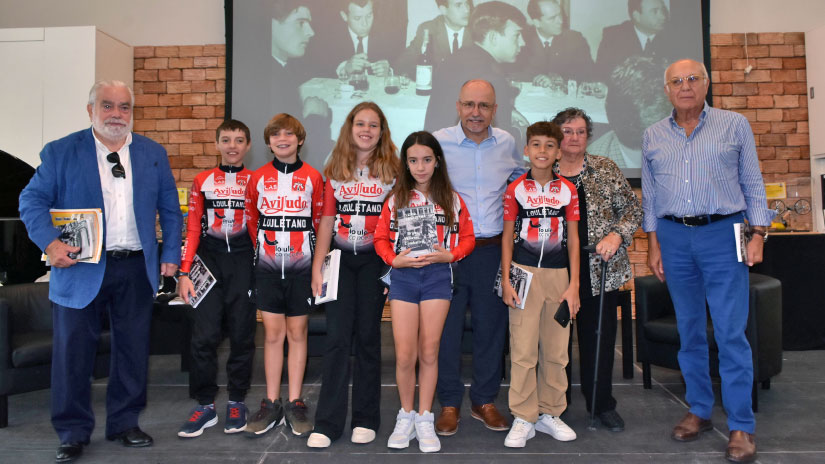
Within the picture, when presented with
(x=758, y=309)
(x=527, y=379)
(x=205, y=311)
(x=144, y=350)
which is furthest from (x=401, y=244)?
(x=758, y=309)

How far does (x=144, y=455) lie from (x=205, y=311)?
0.65 metres

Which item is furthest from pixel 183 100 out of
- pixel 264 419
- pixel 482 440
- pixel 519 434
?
pixel 519 434

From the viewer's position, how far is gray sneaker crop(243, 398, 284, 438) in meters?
2.56

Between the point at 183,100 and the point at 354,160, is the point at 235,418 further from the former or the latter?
the point at 183,100

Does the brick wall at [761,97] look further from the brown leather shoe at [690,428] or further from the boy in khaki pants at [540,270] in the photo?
the boy in khaki pants at [540,270]

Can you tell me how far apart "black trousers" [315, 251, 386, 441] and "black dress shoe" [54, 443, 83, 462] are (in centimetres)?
98

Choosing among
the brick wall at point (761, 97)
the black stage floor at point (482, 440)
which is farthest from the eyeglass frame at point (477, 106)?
the brick wall at point (761, 97)

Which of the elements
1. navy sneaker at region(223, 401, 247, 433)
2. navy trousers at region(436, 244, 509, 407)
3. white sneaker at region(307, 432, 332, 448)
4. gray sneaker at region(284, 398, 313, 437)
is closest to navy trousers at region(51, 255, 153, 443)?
navy sneaker at region(223, 401, 247, 433)

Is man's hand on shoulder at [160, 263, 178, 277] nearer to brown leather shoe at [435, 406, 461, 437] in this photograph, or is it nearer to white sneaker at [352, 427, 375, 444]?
white sneaker at [352, 427, 375, 444]

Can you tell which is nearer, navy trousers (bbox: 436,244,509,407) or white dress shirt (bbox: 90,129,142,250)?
white dress shirt (bbox: 90,129,142,250)

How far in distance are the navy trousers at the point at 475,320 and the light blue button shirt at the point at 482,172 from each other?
139 millimetres

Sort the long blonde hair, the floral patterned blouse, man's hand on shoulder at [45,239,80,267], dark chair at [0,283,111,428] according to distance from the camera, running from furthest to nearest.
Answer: dark chair at [0,283,111,428] < the floral patterned blouse < the long blonde hair < man's hand on shoulder at [45,239,80,267]

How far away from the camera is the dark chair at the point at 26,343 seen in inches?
112

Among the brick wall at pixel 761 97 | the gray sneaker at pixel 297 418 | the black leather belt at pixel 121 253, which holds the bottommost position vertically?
the gray sneaker at pixel 297 418
